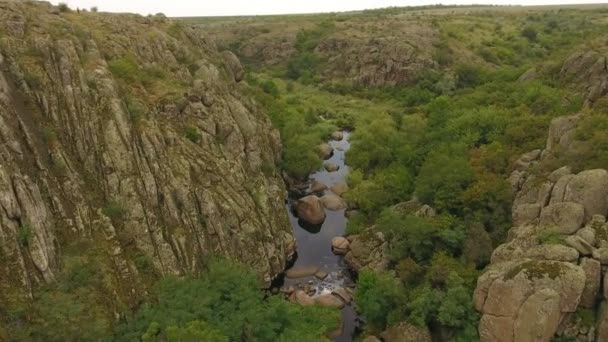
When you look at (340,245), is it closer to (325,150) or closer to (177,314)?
(177,314)

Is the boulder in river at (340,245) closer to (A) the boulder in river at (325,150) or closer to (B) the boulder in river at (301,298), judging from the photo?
(B) the boulder in river at (301,298)

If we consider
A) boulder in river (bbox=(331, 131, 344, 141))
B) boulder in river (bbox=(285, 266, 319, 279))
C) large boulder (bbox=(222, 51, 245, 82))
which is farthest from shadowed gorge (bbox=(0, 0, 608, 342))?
boulder in river (bbox=(331, 131, 344, 141))

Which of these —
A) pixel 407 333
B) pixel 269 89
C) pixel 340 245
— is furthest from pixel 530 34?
pixel 407 333

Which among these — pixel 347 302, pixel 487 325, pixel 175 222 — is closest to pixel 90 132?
pixel 175 222

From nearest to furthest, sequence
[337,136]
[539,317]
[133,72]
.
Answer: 1. [539,317]
2. [133,72]
3. [337,136]

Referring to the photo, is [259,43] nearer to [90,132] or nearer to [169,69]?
[169,69]
